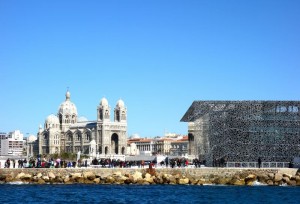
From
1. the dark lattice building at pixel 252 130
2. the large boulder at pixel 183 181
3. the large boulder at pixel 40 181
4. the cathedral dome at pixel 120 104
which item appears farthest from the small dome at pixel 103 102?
the large boulder at pixel 183 181

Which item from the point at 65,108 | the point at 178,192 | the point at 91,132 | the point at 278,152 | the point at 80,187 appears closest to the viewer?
the point at 178,192

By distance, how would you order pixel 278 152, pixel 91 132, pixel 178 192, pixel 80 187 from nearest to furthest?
pixel 178 192 → pixel 80 187 → pixel 278 152 → pixel 91 132

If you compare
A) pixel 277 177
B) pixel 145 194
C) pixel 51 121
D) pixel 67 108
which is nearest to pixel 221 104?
pixel 277 177

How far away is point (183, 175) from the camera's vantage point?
5753 cm

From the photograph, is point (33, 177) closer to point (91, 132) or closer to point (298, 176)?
point (298, 176)

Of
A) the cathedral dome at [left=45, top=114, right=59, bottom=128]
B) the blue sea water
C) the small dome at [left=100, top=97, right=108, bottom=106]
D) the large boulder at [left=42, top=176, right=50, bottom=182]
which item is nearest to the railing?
the blue sea water

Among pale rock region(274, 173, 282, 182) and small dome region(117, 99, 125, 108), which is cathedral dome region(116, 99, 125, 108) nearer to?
small dome region(117, 99, 125, 108)

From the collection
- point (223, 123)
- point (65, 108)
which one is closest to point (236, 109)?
point (223, 123)

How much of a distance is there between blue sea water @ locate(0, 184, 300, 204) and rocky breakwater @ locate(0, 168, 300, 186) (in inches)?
96.2

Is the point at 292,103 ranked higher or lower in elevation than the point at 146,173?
higher

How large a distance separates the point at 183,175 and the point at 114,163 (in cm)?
1168

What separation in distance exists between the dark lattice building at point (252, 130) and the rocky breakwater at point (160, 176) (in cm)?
871

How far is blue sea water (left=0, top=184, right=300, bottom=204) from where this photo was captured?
41.6m

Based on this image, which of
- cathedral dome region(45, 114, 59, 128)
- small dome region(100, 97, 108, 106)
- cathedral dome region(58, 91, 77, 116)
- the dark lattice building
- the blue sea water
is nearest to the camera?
the blue sea water
